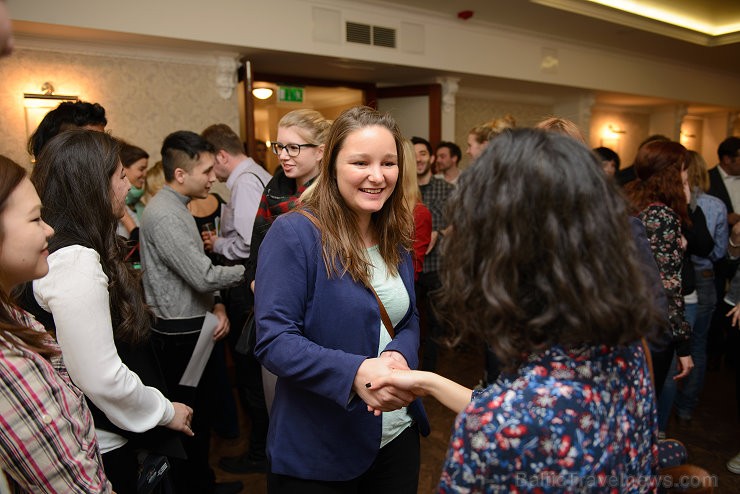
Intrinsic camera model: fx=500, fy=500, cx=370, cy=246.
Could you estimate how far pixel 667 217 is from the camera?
2.06 metres

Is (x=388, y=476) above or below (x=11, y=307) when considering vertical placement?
below

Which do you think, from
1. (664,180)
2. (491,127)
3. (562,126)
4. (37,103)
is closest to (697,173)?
(664,180)

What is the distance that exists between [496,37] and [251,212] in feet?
15.8

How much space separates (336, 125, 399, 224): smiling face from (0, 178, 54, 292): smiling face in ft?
2.26

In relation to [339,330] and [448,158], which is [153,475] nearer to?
[339,330]

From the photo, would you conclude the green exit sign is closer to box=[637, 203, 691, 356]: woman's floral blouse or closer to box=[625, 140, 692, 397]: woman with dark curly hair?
box=[625, 140, 692, 397]: woman with dark curly hair

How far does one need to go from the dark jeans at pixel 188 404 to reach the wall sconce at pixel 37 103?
9.25ft

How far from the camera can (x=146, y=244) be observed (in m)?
2.22

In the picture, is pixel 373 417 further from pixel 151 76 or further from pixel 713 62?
pixel 713 62

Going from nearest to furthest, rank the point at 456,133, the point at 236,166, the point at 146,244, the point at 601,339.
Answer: the point at 601,339
the point at 146,244
the point at 236,166
the point at 456,133

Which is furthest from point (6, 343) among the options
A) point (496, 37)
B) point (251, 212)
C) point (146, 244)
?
Answer: point (496, 37)

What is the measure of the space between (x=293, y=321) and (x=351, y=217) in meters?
0.33

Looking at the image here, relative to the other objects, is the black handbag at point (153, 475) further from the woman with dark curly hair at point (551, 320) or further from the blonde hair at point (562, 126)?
the blonde hair at point (562, 126)

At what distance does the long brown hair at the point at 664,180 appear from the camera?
214 centimetres
